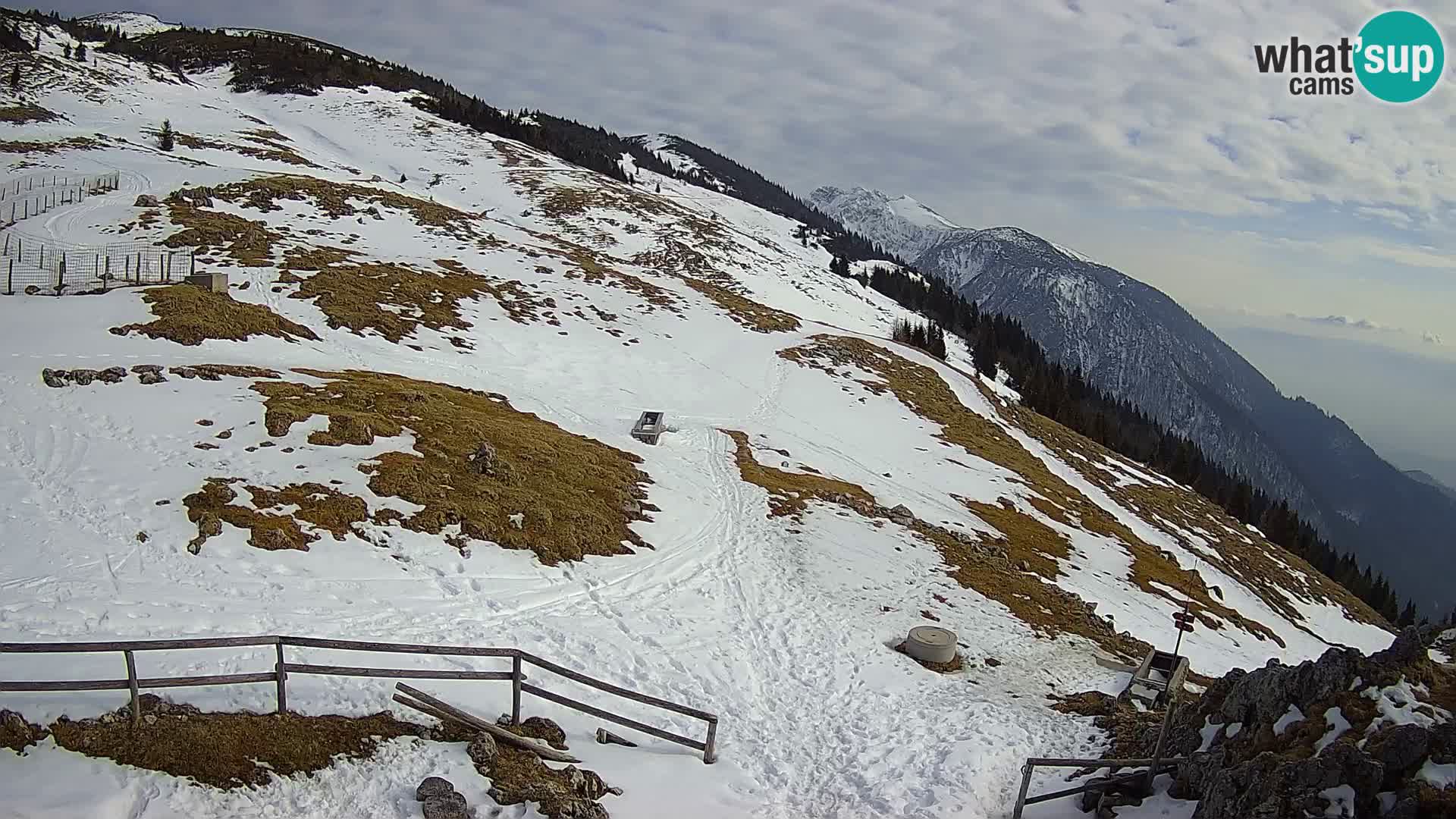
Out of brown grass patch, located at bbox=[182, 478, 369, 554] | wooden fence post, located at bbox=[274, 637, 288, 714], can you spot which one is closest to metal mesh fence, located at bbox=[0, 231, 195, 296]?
brown grass patch, located at bbox=[182, 478, 369, 554]

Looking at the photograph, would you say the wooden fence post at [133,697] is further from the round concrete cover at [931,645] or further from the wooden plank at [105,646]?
the round concrete cover at [931,645]

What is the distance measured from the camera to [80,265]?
40.8m

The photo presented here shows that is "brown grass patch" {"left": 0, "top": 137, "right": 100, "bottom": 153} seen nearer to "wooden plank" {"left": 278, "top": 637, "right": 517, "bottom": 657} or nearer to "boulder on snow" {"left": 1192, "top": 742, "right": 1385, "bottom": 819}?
"wooden plank" {"left": 278, "top": 637, "right": 517, "bottom": 657}

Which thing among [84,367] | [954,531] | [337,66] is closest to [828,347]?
[954,531]

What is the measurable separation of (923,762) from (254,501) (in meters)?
17.2

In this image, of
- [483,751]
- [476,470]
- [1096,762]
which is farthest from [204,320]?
[1096,762]

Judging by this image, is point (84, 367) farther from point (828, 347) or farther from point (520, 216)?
point (520, 216)

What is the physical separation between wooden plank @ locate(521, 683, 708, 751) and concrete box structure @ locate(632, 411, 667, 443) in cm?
2254

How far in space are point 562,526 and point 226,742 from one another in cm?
1188

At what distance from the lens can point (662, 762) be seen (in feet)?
41.4

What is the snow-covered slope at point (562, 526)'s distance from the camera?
13.5m

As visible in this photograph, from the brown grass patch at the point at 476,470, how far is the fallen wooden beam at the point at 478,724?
8.03 metres

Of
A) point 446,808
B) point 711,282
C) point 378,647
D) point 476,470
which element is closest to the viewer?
point 446,808

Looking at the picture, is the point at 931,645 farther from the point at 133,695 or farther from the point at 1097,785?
the point at 133,695
